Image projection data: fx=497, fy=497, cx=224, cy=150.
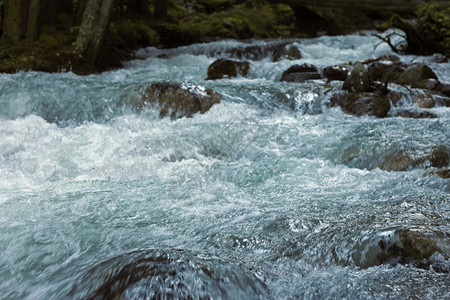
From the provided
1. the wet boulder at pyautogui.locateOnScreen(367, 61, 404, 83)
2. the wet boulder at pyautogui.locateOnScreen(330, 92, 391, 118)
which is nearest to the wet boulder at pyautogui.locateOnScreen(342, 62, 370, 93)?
the wet boulder at pyautogui.locateOnScreen(330, 92, 391, 118)

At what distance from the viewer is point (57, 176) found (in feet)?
15.6

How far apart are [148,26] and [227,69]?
509 centimetres

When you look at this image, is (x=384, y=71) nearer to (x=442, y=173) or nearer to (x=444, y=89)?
(x=444, y=89)

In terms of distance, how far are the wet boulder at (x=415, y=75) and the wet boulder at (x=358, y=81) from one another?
1369mm

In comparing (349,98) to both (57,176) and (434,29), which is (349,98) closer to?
(57,176)

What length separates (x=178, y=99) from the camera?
6.87 metres

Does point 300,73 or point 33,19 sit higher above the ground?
point 300,73

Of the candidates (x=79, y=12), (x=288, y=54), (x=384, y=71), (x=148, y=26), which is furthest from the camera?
(x=148, y=26)

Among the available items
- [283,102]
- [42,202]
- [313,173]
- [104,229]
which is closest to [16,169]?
[42,202]

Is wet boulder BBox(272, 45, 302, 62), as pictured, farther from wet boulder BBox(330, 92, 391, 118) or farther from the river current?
wet boulder BBox(330, 92, 391, 118)

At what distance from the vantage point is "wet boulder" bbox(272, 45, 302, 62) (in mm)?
11547

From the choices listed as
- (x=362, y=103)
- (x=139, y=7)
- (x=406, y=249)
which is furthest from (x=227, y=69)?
(x=406, y=249)

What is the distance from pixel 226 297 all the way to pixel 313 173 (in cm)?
262

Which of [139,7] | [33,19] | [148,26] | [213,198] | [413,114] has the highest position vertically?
[413,114]
